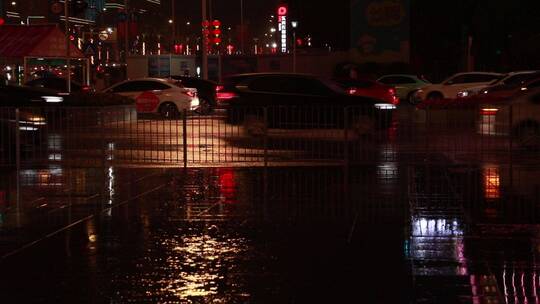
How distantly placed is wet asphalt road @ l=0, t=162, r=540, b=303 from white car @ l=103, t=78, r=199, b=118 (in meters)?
17.9

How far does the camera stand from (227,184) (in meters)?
14.7

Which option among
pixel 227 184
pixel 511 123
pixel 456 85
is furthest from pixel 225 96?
pixel 456 85

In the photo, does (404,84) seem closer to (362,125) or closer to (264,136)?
(362,125)

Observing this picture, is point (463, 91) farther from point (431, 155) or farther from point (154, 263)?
point (154, 263)

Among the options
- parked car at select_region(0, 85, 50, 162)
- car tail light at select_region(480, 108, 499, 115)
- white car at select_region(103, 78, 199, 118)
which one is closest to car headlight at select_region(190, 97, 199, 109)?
white car at select_region(103, 78, 199, 118)

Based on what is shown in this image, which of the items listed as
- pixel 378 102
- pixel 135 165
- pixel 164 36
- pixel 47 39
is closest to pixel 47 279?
pixel 135 165

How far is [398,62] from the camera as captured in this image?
54.3m

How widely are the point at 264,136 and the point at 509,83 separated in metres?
18.1

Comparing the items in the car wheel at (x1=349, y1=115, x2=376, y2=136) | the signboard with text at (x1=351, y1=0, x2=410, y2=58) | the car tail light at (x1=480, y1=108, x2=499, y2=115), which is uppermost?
the signboard with text at (x1=351, y1=0, x2=410, y2=58)

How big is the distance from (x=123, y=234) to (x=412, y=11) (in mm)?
57052

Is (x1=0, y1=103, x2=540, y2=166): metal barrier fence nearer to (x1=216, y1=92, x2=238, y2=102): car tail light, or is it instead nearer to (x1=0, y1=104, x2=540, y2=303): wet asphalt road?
(x1=0, y1=104, x2=540, y2=303): wet asphalt road

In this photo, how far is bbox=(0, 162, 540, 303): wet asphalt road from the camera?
307 inches

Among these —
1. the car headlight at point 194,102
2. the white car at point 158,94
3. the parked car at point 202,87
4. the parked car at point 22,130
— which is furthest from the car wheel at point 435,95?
the parked car at point 22,130

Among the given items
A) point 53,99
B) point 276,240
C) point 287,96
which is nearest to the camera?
point 276,240
